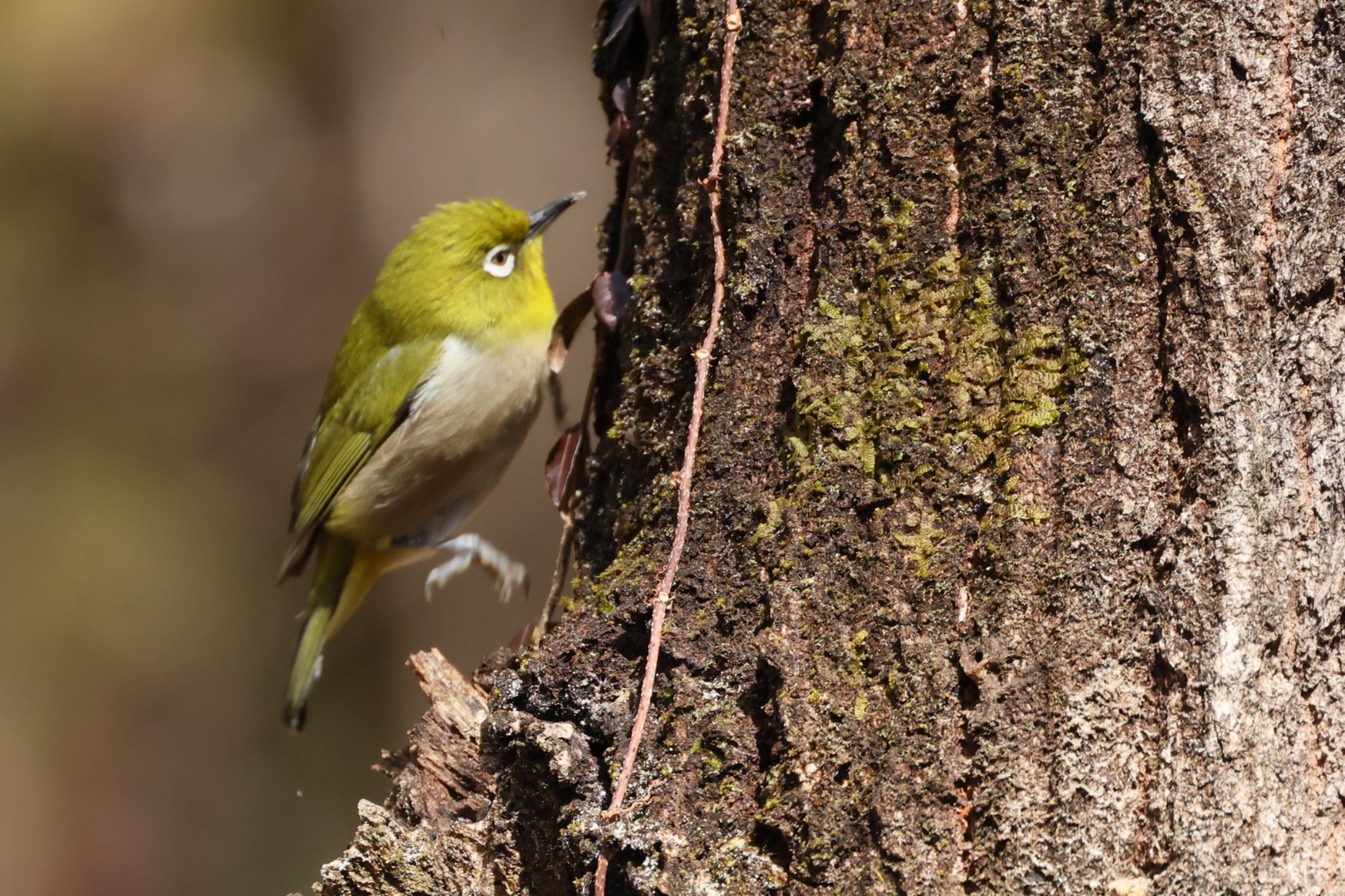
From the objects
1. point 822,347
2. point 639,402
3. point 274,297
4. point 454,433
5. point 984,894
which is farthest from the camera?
point 274,297

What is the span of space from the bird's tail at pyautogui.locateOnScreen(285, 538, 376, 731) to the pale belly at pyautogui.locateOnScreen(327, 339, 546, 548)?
15cm

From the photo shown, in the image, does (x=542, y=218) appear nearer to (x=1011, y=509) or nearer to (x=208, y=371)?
(x=1011, y=509)

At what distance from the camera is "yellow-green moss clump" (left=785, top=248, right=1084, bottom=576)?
1536 millimetres

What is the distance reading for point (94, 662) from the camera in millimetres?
7746

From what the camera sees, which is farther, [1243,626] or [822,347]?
[822,347]

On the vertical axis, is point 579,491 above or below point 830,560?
above

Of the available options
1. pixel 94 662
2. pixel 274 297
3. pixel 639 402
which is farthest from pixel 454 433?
pixel 94 662

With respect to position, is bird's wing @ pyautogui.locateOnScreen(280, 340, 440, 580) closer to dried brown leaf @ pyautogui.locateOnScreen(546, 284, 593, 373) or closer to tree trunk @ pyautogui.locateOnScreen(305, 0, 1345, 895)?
dried brown leaf @ pyautogui.locateOnScreen(546, 284, 593, 373)

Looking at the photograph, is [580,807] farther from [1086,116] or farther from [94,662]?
[94,662]

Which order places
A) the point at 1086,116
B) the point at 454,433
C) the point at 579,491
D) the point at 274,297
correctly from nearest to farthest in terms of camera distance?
the point at 1086,116 < the point at 579,491 < the point at 454,433 < the point at 274,297

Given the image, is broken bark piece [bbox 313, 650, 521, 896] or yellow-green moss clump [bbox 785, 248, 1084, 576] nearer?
yellow-green moss clump [bbox 785, 248, 1084, 576]

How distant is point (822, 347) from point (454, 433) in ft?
7.64

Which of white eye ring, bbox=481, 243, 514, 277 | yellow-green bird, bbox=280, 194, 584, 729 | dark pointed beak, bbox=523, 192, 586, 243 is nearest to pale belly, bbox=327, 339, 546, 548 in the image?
yellow-green bird, bbox=280, 194, 584, 729

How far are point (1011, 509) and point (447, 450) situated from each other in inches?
104
